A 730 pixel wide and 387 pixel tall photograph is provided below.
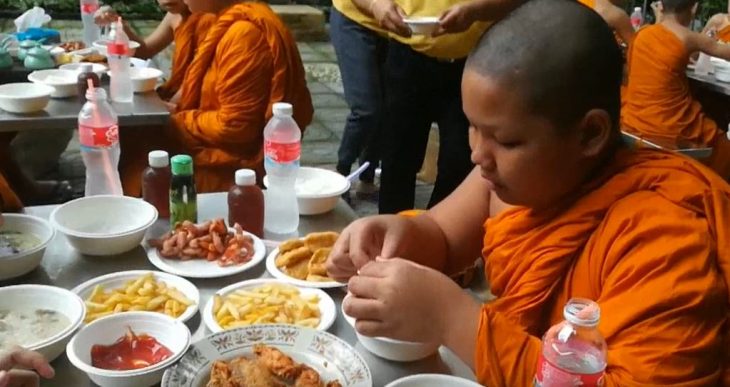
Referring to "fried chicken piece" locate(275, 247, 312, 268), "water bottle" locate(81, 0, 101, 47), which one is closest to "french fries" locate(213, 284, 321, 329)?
"fried chicken piece" locate(275, 247, 312, 268)

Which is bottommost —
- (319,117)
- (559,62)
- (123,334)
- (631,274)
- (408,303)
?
(319,117)

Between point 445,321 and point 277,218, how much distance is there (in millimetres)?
816

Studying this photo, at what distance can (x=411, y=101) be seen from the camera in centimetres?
Result: 311

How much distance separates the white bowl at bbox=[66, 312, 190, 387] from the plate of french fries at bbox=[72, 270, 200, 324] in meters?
0.08

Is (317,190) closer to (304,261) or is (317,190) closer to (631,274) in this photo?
(304,261)

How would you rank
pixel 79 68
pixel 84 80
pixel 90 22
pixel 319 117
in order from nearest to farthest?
1. pixel 84 80
2. pixel 79 68
3. pixel 90 22
4. pixel 319 117

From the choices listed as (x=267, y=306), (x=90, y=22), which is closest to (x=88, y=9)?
(x=90, y=22)

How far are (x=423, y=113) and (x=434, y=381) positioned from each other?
2.02 m

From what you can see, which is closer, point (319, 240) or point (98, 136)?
point (319, 240)

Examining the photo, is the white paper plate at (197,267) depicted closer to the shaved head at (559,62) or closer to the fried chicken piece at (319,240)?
the fried chicken piece at (319,240)

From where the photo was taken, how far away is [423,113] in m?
3.16

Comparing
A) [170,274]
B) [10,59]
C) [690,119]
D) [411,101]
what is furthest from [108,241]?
[690,119]

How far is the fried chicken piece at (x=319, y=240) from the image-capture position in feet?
5.63

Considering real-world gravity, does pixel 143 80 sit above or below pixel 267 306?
below
